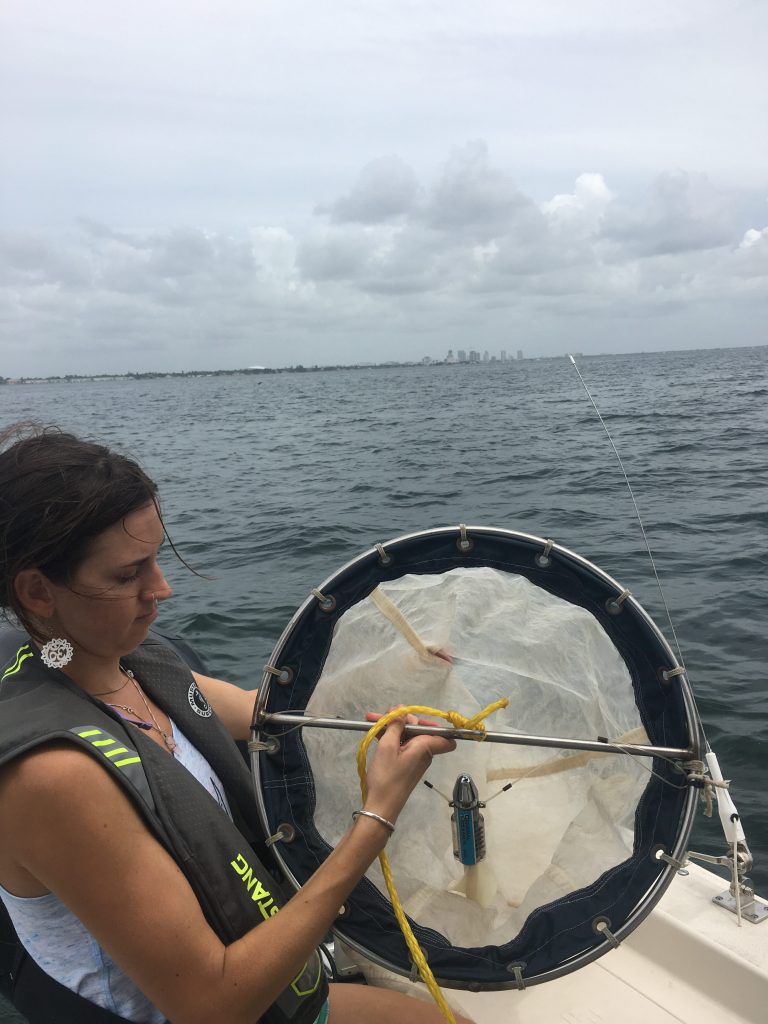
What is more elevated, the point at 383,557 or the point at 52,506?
the point at 52,506

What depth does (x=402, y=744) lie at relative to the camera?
1.67 metres

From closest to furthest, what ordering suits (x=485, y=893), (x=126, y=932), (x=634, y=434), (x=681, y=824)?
1. (x=126, y=932)
2. (x=681, y=824)
3. (x=485, y=893)
4. (x=634, y=434)

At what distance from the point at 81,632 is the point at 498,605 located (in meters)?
1.05

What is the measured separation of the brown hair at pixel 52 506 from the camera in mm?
1465

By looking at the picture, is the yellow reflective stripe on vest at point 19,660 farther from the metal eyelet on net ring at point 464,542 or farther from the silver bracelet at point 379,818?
the metal eyelet on net ring at point 464,542

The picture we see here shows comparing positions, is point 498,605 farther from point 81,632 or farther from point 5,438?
point 5,438

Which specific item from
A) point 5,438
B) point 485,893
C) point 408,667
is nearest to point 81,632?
point 5,438

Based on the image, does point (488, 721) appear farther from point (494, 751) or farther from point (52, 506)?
point (52, 506)

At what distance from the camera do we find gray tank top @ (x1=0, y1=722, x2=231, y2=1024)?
4.56ft

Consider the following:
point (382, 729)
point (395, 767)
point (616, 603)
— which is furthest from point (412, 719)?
point (616, 603)

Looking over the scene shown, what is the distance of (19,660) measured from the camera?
159cm

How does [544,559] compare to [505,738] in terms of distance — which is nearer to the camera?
[505,738]

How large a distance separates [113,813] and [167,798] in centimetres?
15

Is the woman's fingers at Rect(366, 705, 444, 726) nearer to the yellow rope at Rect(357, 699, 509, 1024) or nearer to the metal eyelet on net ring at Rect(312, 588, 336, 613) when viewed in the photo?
the yellow rope at Rect(357, 699, 509, 1024)
